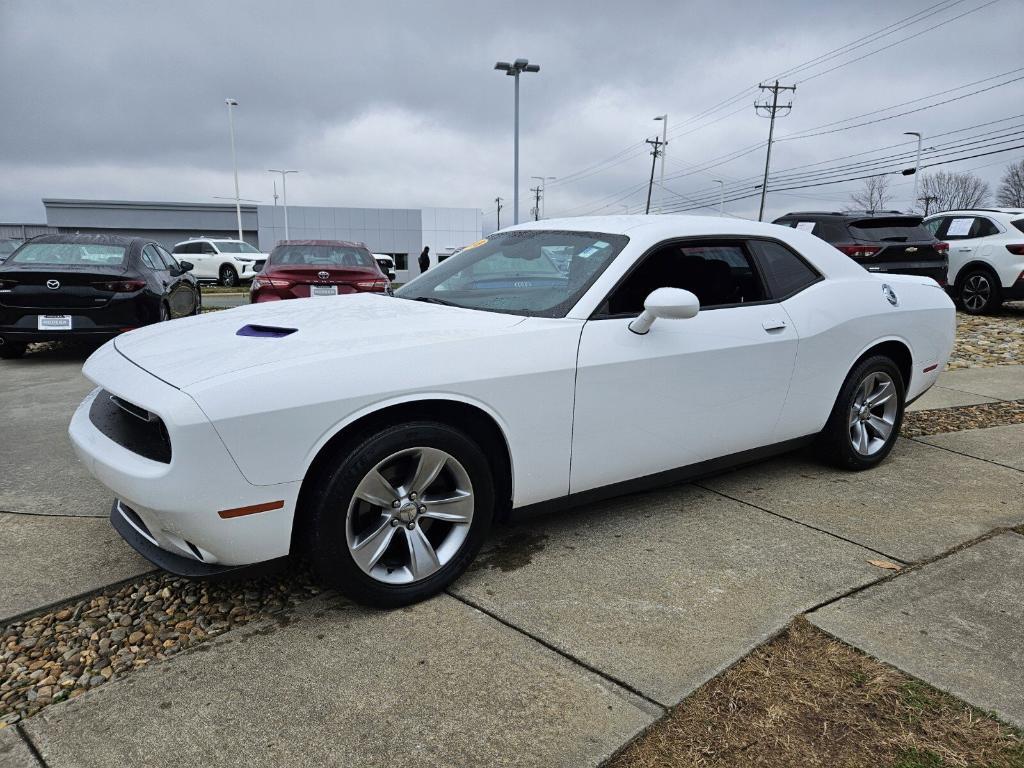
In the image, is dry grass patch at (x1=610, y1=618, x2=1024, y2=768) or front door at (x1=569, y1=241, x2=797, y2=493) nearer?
dry grass patch at (x1=610, y1=618, x2=1024, y2=768)

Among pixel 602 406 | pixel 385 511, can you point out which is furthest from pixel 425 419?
pixel 602 406

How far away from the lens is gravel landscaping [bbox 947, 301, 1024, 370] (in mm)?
Answer: 8562

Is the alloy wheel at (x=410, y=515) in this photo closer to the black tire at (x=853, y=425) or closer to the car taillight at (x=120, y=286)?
the black tire at (x=853, y=425)

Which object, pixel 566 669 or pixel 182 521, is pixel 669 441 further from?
pixel 182 521

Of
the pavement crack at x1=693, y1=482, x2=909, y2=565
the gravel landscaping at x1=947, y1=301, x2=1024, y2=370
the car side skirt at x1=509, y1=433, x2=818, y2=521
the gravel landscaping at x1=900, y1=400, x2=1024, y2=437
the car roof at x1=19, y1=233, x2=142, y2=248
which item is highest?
the car roof at x1=19, y1=233, x2=142, y2=248

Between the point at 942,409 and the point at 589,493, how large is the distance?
4.40 metres

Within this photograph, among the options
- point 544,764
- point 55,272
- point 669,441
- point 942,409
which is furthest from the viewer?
point 55,272

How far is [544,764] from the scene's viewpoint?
194cm

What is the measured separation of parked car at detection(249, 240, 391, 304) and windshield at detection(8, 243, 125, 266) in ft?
4.84

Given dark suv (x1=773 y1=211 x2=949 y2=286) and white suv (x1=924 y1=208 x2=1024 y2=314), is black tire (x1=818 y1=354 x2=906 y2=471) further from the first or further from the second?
white suv (x1=924 y1=208 x2=1024 y2=314)

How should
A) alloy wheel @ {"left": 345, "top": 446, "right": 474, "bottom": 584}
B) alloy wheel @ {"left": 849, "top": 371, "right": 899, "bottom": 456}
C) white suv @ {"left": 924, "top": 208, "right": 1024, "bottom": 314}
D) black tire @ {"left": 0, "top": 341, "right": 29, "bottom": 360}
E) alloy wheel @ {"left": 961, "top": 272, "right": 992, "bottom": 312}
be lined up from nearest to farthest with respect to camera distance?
alloy wheel @ {"left": 345, "top": 446, "right": 474, "bottom": 584}
alloy wheel @ {"left": 849, "top": 371, "right": 899, "bottom": 456}
black tire @ {"left": 0, "top": 341, "right": 29, "bottom": 360}
white suv @ {"left": 924, "top": 208, "right": 1024, "bottom": 314}
alloy wheel @ {"left": 961, "top": 272, "right": 992, "bottom": 312}

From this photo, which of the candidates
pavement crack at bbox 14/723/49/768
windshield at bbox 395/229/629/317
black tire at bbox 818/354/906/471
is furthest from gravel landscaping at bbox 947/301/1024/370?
pavement crack at bbox 14/723/49/768

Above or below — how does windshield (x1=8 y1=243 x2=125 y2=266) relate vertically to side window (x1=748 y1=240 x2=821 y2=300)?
below

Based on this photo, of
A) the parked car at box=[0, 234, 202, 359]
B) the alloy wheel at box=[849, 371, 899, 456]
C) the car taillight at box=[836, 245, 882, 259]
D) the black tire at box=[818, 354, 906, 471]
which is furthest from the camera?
the car taillight at box=[836, 245, 882, 259]
